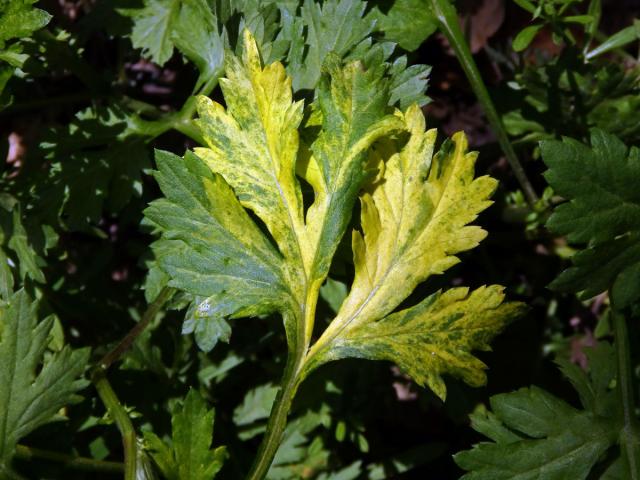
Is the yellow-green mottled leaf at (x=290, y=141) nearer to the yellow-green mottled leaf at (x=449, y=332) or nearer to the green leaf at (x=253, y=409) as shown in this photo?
the yellow-green mottled leaf at (x=449, y=332)

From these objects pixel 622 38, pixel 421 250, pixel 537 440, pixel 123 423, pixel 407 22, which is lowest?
→ pixel 537 440

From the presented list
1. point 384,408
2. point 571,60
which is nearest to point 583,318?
point 384,408

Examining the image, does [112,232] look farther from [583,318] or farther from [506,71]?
[583,318]

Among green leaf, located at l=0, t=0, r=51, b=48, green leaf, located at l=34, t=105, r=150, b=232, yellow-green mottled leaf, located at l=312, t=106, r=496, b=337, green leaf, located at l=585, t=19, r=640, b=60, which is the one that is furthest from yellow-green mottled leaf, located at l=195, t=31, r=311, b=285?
green leaf, located at l=585, t=19, r=640, b=60

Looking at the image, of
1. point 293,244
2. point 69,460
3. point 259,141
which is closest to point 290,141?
point 259,141

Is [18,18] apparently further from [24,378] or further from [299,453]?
[299,453]

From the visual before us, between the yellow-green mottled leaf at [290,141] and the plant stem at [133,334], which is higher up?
the yellow-green mottled leaf at [290,141]

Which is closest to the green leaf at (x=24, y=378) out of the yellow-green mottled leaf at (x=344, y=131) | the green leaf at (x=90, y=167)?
the green leaf at (x=90, y=167)
